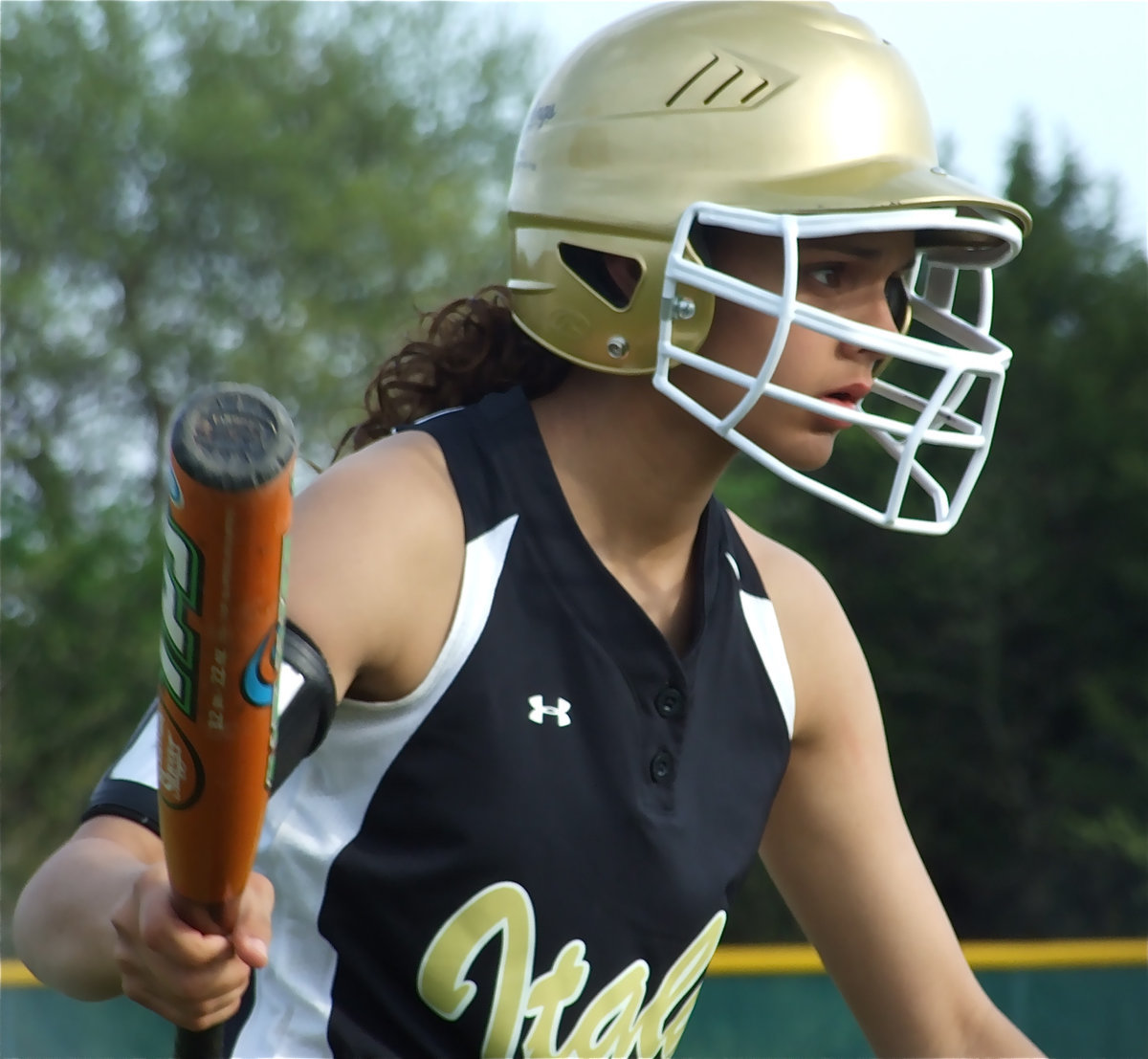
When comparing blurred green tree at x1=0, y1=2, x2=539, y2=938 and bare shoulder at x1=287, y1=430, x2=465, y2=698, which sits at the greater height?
bare shoulder at x1=287, y1=430, x2=465, y2=698

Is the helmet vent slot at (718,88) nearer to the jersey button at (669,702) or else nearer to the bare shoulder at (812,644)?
the bare shoulder at (812,644)

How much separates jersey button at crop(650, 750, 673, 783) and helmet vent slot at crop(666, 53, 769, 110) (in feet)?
2.95

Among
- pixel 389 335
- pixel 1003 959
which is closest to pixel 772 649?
pixel 1003 959

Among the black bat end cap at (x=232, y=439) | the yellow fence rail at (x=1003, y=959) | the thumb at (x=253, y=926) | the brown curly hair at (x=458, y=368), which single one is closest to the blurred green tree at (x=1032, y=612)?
the yellow fence rail at (x=1003, y=959)

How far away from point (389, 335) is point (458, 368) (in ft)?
45.6

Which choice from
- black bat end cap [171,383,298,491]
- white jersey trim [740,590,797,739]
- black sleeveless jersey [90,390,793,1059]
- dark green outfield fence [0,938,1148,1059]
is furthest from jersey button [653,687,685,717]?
dark green outfield fence [0,938,1148,1059]

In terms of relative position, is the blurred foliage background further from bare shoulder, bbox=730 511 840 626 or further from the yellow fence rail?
bare shoulder, bbox=730 511 840 626

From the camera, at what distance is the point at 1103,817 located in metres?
16.7

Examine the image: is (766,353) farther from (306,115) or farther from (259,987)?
(306,115)

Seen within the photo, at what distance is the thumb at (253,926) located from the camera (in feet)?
4.70

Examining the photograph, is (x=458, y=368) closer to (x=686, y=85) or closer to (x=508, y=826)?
(x=686, y=85)

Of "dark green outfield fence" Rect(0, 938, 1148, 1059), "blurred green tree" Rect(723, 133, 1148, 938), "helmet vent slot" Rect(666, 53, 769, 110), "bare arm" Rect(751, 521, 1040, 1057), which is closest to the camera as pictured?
Answer: "helmet vent slot" Rect(666, 53, 769, 110)

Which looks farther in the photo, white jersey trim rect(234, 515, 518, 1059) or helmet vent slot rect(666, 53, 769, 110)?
helmet vent slot rect(666, 53, 769, 110)

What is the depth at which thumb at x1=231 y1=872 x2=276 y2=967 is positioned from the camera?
1.43 meters
